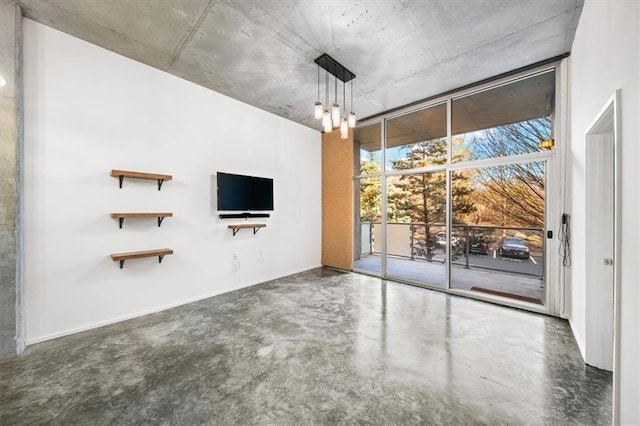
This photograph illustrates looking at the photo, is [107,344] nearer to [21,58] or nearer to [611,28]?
[21,58]

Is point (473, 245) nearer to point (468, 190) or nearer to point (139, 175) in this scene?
point (468, 190)

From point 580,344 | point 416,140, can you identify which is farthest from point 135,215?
point 416,140

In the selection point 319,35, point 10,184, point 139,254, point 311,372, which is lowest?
point 311,372

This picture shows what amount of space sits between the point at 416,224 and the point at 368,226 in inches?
51.3

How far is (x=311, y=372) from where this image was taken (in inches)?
82.7

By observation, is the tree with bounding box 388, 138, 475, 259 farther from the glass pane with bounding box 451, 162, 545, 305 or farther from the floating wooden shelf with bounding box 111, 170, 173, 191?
the floating wooden shelf with bounding box 111, 170, 173, 191

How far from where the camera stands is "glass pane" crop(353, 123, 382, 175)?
5.57 metres

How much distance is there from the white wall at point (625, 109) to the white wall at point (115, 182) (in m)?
4.28

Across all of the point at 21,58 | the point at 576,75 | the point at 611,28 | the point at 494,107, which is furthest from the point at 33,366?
the point at 494,107

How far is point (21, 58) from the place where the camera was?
2.44 metres

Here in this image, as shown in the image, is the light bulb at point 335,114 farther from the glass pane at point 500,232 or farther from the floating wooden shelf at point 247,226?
the glass pane at point 500,232

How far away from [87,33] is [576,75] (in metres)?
5.42

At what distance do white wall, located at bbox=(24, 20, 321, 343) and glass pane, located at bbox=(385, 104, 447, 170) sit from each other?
2790 mm

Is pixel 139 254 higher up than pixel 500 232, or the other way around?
pixel 500 232
